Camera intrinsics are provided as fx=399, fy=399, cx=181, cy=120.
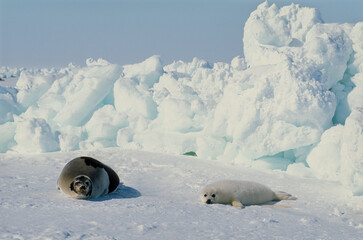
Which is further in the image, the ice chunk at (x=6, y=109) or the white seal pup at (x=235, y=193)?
the ice chunk at (x=6, y=109)

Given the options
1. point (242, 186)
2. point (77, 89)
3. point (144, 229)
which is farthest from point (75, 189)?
point (77, 89)

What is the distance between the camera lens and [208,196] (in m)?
3.95

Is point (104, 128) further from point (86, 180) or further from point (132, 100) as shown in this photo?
point (86, 180)

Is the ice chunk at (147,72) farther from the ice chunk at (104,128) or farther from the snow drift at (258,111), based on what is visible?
the ice chunk at (104,128)

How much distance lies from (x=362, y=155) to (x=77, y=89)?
39.7 ft

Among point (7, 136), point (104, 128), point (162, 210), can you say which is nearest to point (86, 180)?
point (162, 210)

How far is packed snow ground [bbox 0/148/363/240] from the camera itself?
8.93ft

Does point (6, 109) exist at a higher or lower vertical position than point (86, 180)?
higher

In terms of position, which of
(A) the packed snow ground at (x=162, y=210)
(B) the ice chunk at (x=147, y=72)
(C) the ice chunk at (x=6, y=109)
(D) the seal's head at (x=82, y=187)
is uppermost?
(B) the ice chunk at (x=147, y=72)

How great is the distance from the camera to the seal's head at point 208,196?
12.9 ft

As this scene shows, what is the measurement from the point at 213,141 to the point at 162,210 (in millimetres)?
6561

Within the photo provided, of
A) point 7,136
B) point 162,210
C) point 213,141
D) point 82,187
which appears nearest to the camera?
point 162,210

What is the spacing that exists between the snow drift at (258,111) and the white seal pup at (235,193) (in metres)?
1.53

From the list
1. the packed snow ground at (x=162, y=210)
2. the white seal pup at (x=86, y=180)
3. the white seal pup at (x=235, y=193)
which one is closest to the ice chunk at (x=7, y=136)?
the packed snow ground at (x=162, y=210)
